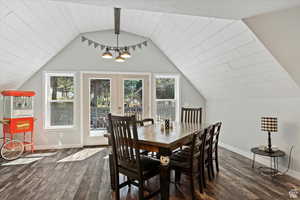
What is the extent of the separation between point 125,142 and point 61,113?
3.31 meters

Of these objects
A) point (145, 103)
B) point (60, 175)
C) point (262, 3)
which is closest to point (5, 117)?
point (60, 175)

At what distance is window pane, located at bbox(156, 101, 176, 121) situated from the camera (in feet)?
16.5

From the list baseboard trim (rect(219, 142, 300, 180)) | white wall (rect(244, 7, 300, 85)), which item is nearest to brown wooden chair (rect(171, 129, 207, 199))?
white wall (rect(244, 7, 300, 85))

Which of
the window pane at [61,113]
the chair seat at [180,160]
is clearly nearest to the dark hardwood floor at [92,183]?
the chair seat at [180,160]

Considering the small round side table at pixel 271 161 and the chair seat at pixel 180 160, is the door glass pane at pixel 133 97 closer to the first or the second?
the chair seat at pixel 180 160

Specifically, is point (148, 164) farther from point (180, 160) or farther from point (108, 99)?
point (108, 99)

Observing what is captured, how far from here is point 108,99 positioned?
4.70 meters

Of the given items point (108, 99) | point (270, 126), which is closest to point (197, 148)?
point (270, 126)

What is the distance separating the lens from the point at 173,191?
2.33 m

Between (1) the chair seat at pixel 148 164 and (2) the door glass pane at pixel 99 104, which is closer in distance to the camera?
(1) the chair seat at pixel 148 164

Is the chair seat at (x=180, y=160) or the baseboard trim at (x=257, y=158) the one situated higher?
the chair seat at (x=180, y=160)

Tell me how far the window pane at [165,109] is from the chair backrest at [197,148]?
8.99 feet

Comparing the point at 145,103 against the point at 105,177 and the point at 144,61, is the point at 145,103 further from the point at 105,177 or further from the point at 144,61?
the point at 105,177

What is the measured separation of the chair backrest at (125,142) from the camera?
1.82 meters
